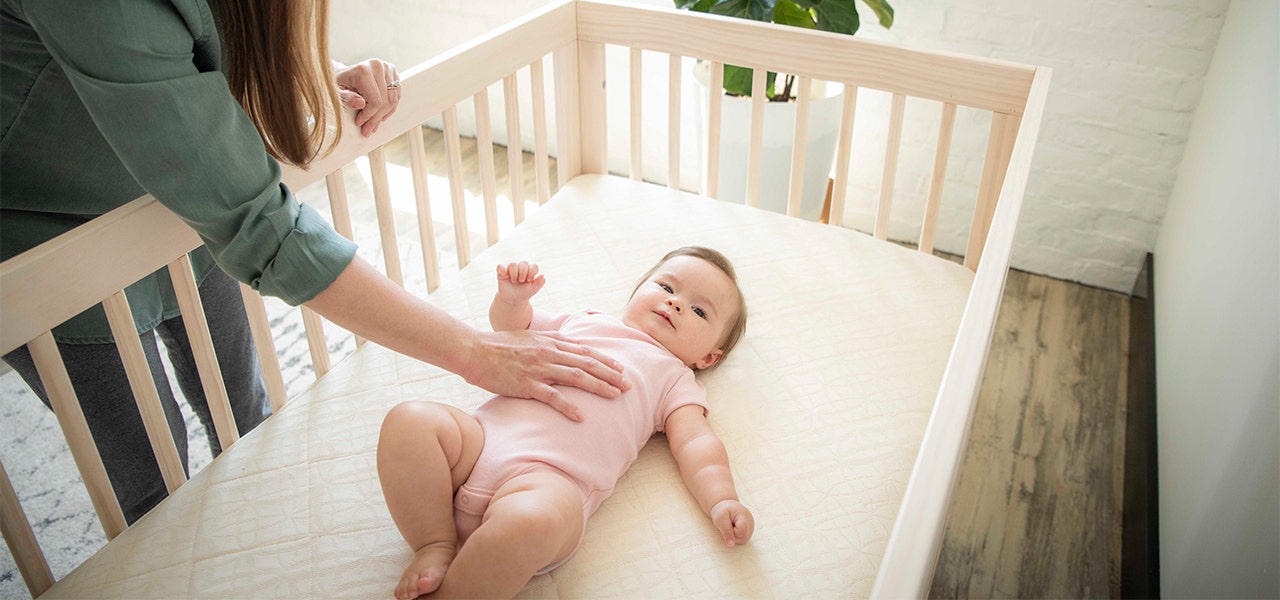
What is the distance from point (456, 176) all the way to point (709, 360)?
52 cm

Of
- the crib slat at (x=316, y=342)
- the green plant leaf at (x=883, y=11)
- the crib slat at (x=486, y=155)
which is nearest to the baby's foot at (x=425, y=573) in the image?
the crib slat at (x=316, y=342)

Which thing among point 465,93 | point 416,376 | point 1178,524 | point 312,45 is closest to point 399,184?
point 465,93

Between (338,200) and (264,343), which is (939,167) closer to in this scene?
(338,200)

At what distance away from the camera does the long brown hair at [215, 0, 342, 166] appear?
82 centimetres

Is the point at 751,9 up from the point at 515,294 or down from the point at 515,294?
up

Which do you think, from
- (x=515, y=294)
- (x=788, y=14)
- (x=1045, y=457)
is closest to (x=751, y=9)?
(x=788, y=14)

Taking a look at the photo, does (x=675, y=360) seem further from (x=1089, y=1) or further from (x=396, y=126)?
(x=1089, y=1)

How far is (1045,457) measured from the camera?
1746 millimetres

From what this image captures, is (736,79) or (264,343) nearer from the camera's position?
(264,343)

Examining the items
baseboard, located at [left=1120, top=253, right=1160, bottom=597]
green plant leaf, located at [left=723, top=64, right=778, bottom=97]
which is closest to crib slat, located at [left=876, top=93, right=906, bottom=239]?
green plant leaf, located at [left=723, top=64, right=778, bottom=97]

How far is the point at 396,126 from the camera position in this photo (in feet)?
4.14

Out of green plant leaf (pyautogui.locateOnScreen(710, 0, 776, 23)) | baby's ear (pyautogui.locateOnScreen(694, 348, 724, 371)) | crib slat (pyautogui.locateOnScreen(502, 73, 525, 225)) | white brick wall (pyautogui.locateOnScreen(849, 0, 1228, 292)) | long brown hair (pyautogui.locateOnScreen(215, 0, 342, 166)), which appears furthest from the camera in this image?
white brick wall (pyautogui.locateOnScreen(849, 0, 1228, 292))

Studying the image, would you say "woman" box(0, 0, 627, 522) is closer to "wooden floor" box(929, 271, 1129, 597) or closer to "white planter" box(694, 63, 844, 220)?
"wooden floor" box(929, 271, 1129, 597)

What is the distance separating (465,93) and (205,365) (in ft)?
1.92
